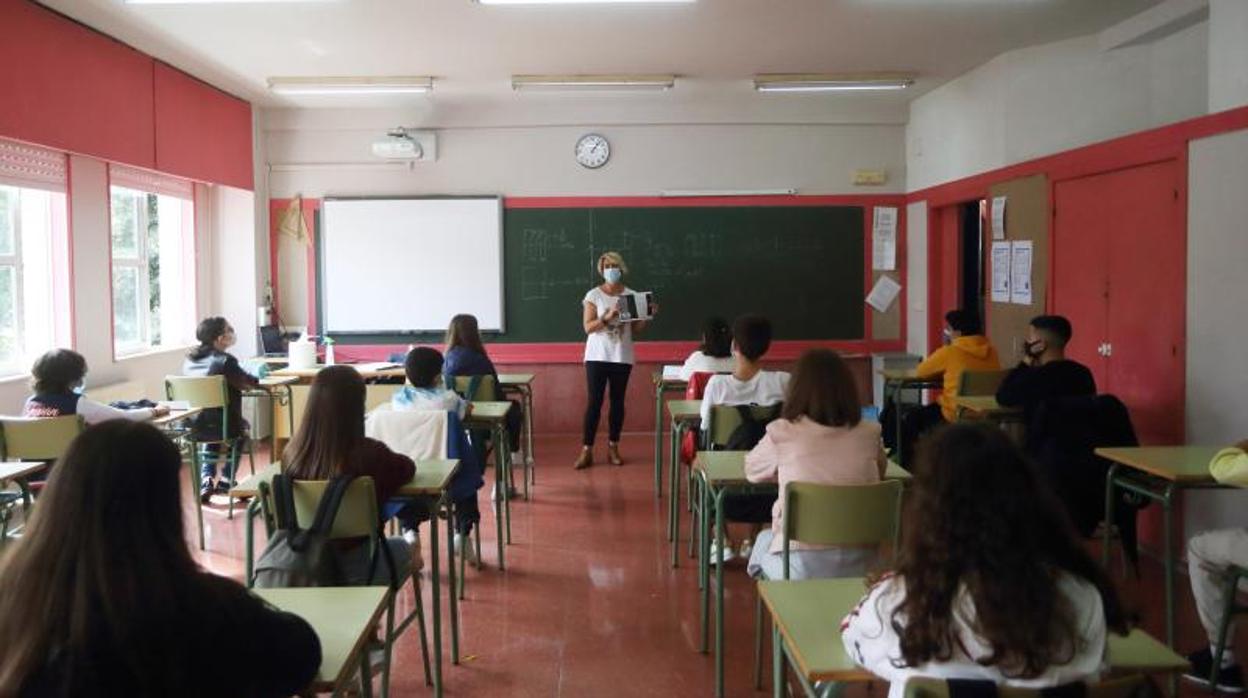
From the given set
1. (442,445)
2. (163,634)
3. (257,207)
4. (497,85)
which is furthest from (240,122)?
(163,634)

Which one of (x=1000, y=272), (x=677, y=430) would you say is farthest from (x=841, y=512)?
(x=1000, y=272)

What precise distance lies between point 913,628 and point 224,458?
5.43 m

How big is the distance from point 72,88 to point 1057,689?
5.86m

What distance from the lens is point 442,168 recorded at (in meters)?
8.42

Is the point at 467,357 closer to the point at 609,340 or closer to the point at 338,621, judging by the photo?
the point at 609,340

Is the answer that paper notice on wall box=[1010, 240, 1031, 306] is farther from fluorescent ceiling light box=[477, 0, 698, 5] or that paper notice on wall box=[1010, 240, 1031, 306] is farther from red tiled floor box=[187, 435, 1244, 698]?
fluorescent ceiling light box=[477, 0, 698, 5]

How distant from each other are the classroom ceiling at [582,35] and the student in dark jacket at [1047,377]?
74.8 inches

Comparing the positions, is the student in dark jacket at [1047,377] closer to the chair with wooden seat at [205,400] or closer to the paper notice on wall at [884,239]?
the paper notice on wall at [884,239]

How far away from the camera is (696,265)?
8.52 meters

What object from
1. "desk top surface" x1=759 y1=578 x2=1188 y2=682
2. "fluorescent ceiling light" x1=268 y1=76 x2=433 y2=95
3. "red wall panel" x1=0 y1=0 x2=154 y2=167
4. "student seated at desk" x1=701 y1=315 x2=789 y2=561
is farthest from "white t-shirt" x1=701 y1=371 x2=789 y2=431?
"fluorescent ceiling light" x1=268 y1=76 x2=433 y2=95

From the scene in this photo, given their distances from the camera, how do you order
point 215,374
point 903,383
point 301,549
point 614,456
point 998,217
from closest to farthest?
point 301,549
point 215,374
point 903,383
point 998,217
point 614,456

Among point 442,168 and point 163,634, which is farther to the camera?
point 442,168

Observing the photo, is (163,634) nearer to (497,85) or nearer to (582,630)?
(582,630)

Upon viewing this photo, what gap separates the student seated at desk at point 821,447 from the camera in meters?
2.95
